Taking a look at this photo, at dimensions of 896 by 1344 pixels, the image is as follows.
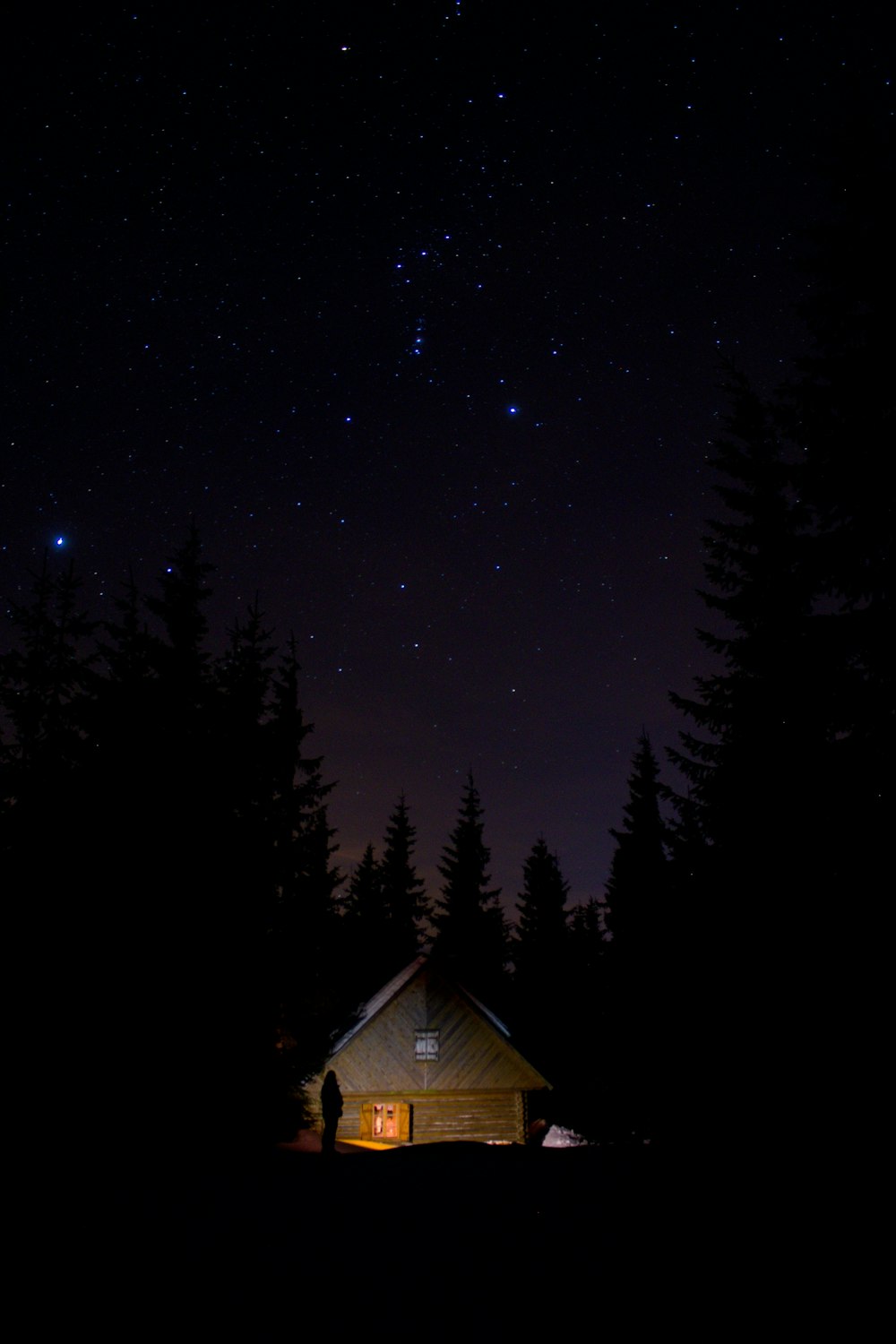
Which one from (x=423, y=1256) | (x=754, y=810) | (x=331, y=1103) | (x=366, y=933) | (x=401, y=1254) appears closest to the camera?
(x=423, y=1256)

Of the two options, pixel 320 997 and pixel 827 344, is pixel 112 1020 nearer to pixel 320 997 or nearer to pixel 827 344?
pixel 320 997

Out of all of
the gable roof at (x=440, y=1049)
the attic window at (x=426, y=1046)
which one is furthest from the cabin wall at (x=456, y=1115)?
the attic window at (x=426, y=1046)

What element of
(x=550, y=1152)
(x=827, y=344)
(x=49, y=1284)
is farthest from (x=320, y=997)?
(x=827, y=344)

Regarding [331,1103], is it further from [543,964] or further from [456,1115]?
[543,964]

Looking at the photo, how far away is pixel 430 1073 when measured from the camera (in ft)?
91.8

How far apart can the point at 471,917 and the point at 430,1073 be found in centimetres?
2814

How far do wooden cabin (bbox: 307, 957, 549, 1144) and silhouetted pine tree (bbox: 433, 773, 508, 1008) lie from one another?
78.4 ft

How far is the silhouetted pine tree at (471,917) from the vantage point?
177 ft

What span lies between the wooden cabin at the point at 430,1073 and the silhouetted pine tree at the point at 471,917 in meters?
23.9

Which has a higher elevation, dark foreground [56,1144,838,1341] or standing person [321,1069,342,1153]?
dark foreground [56,1144,838,1341]

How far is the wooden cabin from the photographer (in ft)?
90.3

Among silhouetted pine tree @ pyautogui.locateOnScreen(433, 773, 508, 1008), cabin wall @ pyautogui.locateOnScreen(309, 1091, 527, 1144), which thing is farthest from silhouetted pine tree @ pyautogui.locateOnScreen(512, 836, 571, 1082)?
cabin wall @ pyautogui.locateOnScreen(309, 1091, 527, 1144)

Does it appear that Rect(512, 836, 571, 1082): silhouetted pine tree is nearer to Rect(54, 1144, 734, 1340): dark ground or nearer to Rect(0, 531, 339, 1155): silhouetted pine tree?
Rect(0, 531, 339, 1155): silhouetted pine tree

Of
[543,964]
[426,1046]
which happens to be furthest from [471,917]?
[426,1046]
